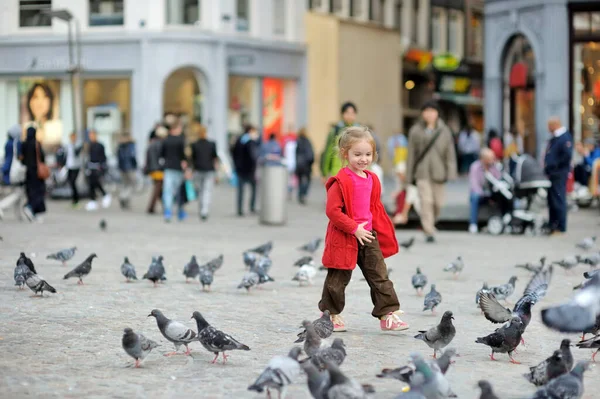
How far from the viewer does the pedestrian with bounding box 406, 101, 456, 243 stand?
17.7m

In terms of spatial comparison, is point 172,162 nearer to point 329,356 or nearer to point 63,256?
point 63,256

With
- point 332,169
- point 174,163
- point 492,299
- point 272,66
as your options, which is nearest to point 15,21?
point 272,66

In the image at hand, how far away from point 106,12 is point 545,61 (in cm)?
1564

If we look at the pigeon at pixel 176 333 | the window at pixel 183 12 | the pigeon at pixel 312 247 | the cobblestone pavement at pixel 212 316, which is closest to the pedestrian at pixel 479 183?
the cobblestone pavement at pixel 212 316

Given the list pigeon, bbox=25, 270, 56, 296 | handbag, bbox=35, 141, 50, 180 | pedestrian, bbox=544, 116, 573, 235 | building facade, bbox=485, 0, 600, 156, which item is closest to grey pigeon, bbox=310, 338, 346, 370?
pigeon, bbox=25, 270, 56, 296

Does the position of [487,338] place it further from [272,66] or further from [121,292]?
[272,66]

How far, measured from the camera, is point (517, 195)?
2145 centimetres

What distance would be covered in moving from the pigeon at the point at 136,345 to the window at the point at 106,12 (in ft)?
112

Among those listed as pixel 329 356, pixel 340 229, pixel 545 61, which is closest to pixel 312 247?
pixel 340 229

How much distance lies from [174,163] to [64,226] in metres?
2.81

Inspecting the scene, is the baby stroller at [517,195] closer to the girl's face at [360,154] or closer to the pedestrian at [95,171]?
the pedestrian at [95,171]

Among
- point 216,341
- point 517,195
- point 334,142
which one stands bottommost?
point 216,341

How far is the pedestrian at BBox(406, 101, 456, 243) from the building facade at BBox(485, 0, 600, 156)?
14.5 m

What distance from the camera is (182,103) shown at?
41688 millimetres
